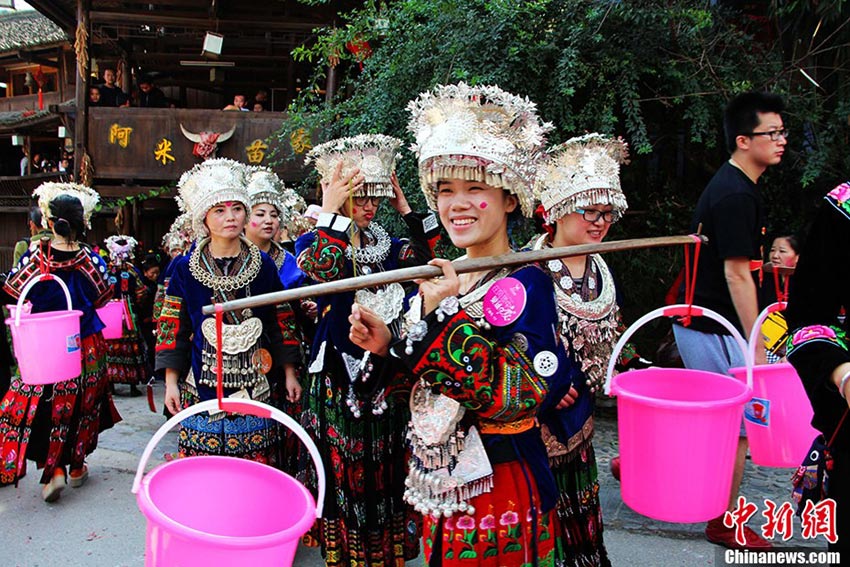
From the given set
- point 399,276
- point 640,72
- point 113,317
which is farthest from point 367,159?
point 113,317

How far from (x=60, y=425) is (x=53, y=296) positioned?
87 cm

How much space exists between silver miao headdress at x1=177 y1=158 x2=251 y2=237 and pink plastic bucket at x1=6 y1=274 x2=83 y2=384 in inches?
46.5

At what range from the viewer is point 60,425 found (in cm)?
454

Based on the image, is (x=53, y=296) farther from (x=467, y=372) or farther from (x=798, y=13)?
Result: (x=798, y=13)

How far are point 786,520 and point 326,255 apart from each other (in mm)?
2516

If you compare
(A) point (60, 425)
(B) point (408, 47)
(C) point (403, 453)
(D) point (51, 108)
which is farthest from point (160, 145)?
(C) point (403, 453)

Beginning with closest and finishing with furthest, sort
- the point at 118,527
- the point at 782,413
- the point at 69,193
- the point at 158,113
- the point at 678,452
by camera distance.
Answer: the point at 678,452 → the point at 782,413 → the point at 118,527 → the point at 69,193 → the point at 158,113

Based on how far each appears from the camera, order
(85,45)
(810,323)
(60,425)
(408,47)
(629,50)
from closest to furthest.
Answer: (810,323), (60,425), (629,50), (408,47), (85,45)

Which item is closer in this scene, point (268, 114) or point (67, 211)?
point (67, 211)

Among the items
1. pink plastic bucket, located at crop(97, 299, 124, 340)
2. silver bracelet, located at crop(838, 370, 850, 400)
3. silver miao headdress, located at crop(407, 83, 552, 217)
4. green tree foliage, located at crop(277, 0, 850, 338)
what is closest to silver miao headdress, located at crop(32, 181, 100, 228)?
pink plastic bucket, located at crop(97, 299, 124, 340)

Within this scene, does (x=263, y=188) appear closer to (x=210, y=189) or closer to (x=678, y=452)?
(x=210, y=189)

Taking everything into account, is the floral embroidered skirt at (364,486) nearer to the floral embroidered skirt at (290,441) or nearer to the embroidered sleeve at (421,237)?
the floral embroidered skirt at (290,441)

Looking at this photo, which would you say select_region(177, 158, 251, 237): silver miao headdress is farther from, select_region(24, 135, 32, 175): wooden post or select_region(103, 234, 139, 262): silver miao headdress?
select_region(24, 135, 32, 175): wooden post

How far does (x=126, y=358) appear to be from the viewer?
7.18 meters
